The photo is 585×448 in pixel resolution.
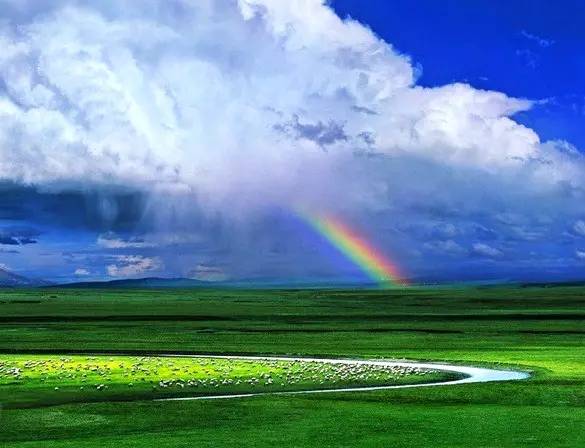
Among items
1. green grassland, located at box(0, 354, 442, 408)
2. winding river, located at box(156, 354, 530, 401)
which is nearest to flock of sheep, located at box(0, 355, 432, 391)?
green grassland, located at box(0, 354, 442, 408)

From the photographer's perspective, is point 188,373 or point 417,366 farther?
point 417,366

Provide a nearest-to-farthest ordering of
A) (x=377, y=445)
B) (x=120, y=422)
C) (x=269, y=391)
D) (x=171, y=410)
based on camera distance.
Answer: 1. (x=377, y=445)
2. (x=120, y=422)
3. (x=171, y=410)
4. (x=269, y=391)

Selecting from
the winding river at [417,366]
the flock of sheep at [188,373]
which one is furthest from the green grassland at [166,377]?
the winding river at [417,366]

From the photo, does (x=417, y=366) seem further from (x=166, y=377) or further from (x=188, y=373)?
(x=166, y=377)

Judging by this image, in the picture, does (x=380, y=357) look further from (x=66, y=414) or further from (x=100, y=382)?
(x=66, y=414)

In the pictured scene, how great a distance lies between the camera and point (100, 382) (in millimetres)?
44062

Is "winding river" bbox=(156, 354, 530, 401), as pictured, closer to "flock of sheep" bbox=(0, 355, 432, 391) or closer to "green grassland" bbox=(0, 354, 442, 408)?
"green grassland" bbox=(0, 354, 442, 408)

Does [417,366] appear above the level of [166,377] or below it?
above

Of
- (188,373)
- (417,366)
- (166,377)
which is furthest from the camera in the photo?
(417,366)

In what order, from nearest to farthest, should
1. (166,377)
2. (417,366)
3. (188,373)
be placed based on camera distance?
(166,377), (188,373), (417,366)

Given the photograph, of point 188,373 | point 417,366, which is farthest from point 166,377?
point 417,366

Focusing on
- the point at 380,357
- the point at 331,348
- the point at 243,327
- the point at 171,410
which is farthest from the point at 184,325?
the point at 171,410

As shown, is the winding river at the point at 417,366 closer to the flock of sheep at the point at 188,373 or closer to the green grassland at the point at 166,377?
the green grassland at the point at 166,377

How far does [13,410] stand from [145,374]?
13.6 metres
